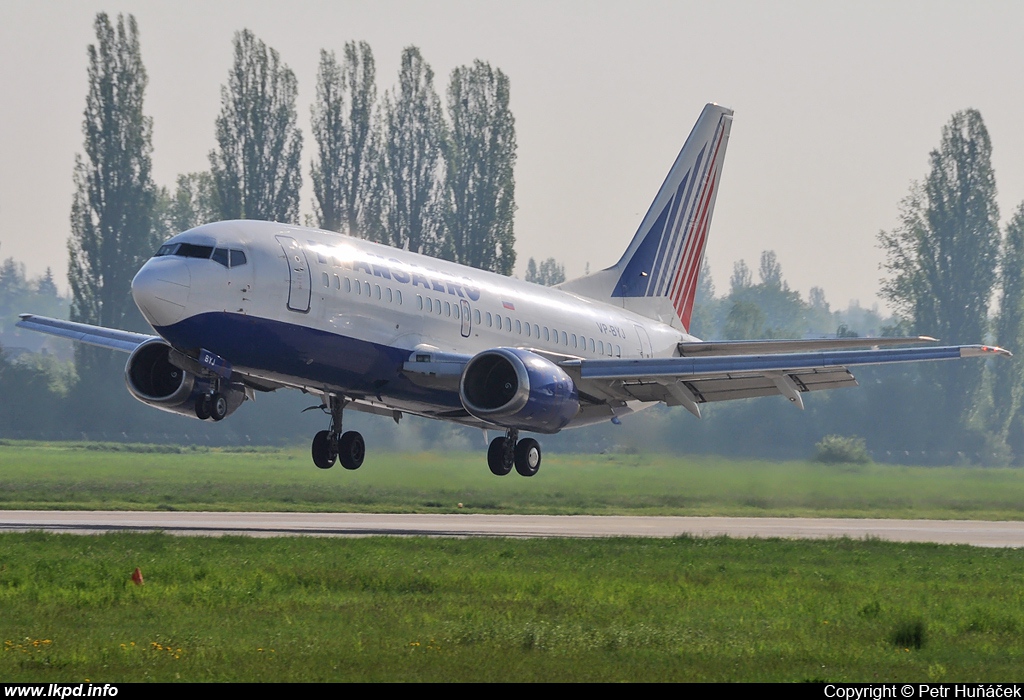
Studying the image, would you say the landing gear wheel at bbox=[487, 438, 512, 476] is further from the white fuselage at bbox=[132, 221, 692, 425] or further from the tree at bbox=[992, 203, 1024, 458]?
the tree at bbox=[992, 203, 1024, 458]

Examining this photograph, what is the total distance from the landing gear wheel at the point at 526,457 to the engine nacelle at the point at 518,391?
10.1 feet

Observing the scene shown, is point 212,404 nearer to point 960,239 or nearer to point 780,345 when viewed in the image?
point 780,345

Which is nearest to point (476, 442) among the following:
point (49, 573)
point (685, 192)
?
point (685, 192)

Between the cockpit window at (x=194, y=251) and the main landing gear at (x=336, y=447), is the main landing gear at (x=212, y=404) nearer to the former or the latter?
the cockpit window at (x=194, y=251)

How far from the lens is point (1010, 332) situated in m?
91.6

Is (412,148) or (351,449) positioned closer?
(351,449)

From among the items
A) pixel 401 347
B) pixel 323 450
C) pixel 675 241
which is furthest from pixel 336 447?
pixel 675 241

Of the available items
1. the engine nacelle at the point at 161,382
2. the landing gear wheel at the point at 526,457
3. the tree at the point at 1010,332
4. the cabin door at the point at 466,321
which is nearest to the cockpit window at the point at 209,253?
the engine nacelle at the point at 161,382

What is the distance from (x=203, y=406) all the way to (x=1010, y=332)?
72484 millimetres

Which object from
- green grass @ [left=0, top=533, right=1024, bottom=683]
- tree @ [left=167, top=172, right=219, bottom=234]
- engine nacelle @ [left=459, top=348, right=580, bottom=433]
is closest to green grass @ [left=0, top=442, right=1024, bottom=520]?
engine nacelle @ [left=459, top=348, right=580, bottom=433]

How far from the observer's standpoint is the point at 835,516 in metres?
44.1

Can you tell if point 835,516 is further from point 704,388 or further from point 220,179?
point 220,179

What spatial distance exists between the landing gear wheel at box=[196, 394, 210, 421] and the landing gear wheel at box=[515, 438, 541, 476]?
8.44 metres
